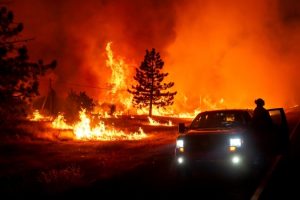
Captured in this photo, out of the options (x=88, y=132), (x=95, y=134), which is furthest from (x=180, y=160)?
(x=88, y=132)

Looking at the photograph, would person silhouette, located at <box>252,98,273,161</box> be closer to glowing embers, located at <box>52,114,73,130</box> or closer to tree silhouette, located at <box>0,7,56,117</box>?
tree silhouette, located at <box>0,7,56,117</box>

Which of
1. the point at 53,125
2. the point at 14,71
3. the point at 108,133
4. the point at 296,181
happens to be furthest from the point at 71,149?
the point at 296,181

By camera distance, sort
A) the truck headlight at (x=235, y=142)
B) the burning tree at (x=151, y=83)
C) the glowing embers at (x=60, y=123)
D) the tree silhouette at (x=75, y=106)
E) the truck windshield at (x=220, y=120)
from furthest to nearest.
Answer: the burning tree at (x=151, y=83) < the tree silhouette at (x=75, y=106) < the glowing embers at (x=60, y=123) < the truck windshield at (x=220, y=120) < the truck headlight at (x=235, y=142)

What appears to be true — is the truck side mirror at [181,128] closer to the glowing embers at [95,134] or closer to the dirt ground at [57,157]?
the dirt ground at [57,157]

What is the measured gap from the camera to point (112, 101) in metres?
64.6

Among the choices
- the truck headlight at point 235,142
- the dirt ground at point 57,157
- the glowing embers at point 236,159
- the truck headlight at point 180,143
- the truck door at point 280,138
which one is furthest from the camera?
the dirt ground at point 57,157

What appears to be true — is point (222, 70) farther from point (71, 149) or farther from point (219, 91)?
point (71, 149)

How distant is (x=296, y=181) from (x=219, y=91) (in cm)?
6621

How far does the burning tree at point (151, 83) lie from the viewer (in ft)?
187

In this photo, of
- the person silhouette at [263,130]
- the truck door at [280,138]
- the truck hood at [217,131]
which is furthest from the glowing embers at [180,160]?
the truck door at [280,138]

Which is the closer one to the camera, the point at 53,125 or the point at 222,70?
the point at 53,125

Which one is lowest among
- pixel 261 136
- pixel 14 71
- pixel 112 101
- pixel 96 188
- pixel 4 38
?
pixel 96 188

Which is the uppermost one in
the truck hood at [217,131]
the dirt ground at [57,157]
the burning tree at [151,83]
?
the burning tree at [151,83]

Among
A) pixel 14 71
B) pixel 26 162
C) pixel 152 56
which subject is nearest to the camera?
pixel 14 71
